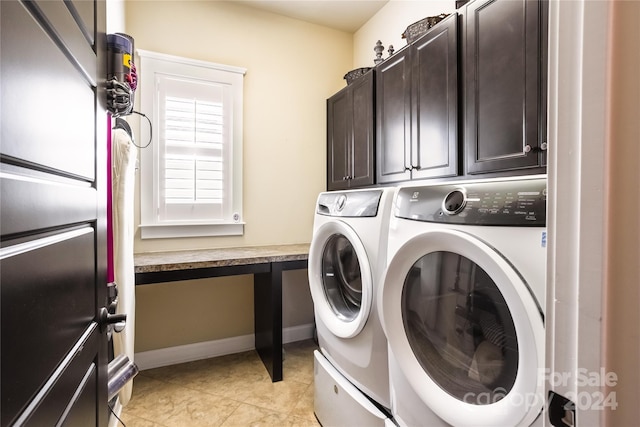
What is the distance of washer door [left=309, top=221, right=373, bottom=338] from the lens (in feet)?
4.45

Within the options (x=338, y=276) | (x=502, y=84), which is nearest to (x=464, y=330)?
(x=338, y=276)

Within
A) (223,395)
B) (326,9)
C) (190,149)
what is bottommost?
(223,395)

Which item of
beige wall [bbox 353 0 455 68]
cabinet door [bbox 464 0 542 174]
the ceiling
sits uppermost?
the ceiling

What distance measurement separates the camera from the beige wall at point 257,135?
2.27m

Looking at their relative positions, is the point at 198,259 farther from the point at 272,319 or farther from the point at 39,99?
the point at 39,99

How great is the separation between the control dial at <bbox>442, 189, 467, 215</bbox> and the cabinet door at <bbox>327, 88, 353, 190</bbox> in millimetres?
1549

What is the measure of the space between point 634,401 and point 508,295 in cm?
37

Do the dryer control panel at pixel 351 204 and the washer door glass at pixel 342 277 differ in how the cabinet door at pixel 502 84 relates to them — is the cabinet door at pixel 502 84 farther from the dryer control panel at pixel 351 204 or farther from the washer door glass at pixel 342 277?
the washer door glass at pixel 342 277

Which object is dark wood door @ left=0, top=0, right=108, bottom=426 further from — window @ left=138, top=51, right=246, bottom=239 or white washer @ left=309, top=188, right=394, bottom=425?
window @ left=138, top=51, right=246, bottom=239

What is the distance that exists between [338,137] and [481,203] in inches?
74.0

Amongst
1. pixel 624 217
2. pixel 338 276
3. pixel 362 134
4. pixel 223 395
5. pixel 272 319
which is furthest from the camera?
pixel 362 134

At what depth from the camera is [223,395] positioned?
1.90m

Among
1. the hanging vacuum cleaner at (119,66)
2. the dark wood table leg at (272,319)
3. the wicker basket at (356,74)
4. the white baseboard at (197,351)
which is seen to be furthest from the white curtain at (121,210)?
the wicker basket at (356,74)

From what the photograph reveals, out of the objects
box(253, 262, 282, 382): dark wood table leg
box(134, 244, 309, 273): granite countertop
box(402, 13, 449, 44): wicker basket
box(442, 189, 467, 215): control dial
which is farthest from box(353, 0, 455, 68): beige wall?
box(253, 262, 282, 382): dark wood table leg
